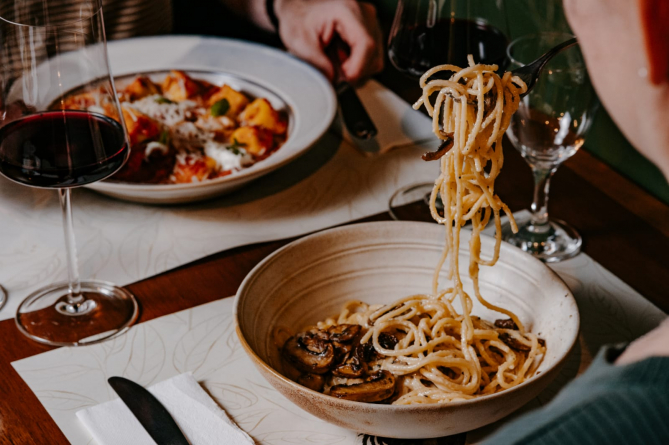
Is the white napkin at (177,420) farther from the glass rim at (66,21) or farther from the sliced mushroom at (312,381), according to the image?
the glass rim at (66,21)

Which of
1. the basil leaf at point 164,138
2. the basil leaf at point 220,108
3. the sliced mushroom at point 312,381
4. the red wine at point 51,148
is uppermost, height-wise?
the red wine at point 51,148

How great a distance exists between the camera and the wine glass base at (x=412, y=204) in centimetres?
140

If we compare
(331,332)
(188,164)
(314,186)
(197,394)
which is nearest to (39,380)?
(197,394)

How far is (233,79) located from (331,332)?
0.92 metres

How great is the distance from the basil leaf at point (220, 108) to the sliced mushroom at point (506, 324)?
804 mm

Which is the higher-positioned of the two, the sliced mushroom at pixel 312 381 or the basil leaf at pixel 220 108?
the basil leaf at pixel 220 108

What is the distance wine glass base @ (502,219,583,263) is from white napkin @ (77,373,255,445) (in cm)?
63

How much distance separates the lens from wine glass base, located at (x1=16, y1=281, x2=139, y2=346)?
1091 mm

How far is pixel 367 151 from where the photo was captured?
160cm

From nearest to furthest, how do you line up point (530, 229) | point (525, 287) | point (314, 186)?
point (525, 287) → point (530, 229) → point (314, 186)

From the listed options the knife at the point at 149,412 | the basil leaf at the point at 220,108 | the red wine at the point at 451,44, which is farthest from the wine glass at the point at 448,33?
the knife at the point at 149,412

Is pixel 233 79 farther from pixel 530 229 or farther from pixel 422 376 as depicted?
pixel 422 376

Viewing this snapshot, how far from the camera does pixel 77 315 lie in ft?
3.73

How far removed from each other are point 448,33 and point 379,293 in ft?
1.63
